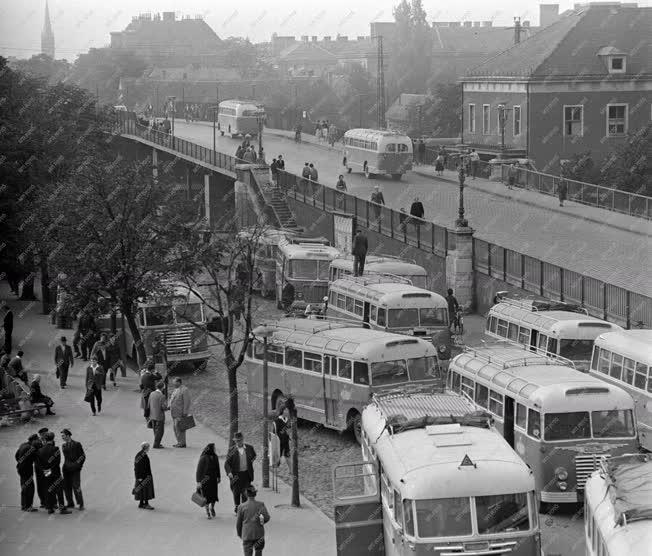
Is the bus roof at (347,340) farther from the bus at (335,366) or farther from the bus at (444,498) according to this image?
the bus at (444,498)

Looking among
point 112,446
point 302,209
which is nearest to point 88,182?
point 112,446

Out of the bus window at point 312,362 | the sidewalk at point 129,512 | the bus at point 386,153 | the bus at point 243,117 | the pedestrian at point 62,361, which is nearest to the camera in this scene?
the sidewalk at point 129,512

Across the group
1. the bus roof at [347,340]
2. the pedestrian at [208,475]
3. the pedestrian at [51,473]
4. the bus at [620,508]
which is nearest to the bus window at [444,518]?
the bus at [620,508]

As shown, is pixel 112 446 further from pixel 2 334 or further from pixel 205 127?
pixel 205 127

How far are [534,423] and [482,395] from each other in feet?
7.58

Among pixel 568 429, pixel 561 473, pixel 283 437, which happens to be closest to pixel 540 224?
pixel 283 437

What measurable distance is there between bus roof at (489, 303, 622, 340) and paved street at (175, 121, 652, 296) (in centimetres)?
868

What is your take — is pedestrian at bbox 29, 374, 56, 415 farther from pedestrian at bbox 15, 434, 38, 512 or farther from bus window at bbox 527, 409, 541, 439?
bus window at bbox 527, 409, 541, 439

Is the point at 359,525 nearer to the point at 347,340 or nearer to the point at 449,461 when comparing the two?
the point at 449,461

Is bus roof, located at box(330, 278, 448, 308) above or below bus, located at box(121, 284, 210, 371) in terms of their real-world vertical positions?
above

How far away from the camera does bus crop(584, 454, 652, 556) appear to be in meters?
13.7

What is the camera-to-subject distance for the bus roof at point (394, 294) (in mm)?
33188

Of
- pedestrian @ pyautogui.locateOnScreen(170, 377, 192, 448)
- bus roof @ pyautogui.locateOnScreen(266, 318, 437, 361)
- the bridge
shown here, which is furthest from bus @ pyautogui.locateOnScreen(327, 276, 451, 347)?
pedestrian @ pyautogui.locateOnScreen(170, 377, 192, 448)

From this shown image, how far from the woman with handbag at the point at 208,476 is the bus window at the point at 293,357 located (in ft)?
22.6
